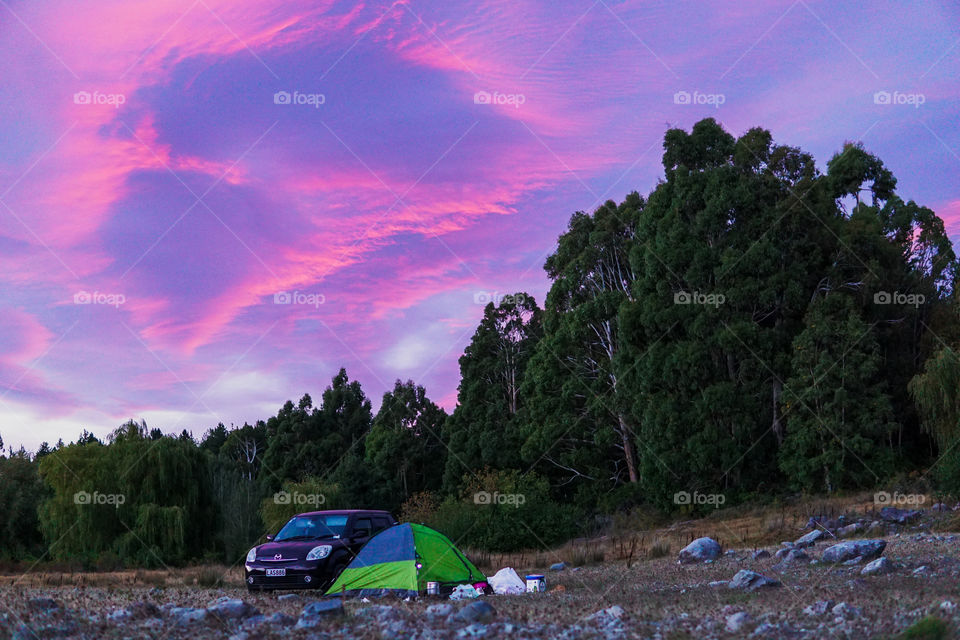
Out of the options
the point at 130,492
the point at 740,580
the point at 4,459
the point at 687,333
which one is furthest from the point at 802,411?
the point at 4,459

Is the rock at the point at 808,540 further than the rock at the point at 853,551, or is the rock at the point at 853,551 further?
the rock at the point at 808,540

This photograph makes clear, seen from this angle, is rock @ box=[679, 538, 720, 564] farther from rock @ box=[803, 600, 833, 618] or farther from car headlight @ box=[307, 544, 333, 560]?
rock @ box=[803, 600, 833, 618]

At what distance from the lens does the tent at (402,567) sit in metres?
15.2

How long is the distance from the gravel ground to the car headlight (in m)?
2.03

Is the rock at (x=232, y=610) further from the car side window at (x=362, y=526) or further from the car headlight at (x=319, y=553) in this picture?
the car side window at (x=362, y=526)

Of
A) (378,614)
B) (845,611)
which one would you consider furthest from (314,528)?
(845,611)

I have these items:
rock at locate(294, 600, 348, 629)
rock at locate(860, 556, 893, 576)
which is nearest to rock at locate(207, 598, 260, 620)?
rock at locate(294, 600, 348, 629)

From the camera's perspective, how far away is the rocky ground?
885 centimetres

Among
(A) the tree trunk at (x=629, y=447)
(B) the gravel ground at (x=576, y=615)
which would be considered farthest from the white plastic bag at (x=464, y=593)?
(A) the tree trunk at (x=629, y=447)

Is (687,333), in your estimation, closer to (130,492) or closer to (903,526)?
(903,526)

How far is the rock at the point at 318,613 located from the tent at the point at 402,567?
4.47 m

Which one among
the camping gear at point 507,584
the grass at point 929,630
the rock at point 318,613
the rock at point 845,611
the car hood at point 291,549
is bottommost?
the camping gear at point 507,584

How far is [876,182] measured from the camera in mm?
49094

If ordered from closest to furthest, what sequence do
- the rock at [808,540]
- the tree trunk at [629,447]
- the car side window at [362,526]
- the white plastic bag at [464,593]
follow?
1. the white plastic bag at [464,593]
2. the car side window at [362,526]
3. the rock at [808,540]
4. the tree trunk at [629,447]
